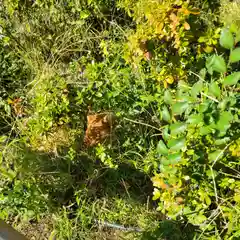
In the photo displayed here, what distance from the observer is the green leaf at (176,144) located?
72.6 inches

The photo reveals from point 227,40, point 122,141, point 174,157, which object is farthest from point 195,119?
point 122,141

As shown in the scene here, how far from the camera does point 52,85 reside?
3.04 metres

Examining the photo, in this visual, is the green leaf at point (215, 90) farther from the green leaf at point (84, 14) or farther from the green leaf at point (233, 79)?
the green leaf at point (84, 14)

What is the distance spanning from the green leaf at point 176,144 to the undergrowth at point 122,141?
→ 16cm

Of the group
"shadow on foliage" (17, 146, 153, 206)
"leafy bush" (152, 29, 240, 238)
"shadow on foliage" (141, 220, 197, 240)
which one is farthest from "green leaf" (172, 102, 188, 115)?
"shadow on foliage" (17, 146, 153, 206)

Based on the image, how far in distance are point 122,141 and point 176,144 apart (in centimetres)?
103

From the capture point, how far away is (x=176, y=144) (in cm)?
184

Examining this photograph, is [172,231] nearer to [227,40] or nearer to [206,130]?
[206,130]

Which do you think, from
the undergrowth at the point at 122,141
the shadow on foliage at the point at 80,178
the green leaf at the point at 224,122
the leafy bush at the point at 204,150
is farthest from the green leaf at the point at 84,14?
the green leaf at the point at 224,122

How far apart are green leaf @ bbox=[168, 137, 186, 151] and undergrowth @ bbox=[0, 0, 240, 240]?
0.54 ft

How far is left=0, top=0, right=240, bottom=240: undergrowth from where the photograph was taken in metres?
2.24

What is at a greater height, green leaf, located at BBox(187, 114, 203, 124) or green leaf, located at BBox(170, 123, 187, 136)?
green leaf, located at BBox(187, 114, 203, 124)

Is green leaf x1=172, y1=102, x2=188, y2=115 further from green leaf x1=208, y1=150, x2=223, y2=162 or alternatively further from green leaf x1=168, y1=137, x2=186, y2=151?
green leaf x1=208, y1=150, x2=223, y2=162

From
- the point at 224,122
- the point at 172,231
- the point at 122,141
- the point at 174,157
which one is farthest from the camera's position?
the point at 122,141
